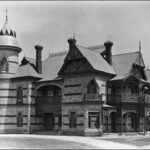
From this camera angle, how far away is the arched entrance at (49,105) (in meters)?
38.6

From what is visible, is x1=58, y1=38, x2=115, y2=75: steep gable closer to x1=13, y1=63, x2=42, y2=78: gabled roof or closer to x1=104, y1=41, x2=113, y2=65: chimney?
x1=104, y1=41, x2=113, y2=65: chimney

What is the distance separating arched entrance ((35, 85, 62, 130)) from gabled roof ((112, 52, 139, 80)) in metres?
7.51

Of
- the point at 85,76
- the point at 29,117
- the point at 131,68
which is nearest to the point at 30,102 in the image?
the point at 29,117

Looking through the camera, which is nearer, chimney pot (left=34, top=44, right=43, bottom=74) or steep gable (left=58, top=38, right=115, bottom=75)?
steep gable (left=58, top=38, right=115, bottom=75)

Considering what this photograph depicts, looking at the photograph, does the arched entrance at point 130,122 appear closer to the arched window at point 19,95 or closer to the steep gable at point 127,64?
the steep gable at point 127,64

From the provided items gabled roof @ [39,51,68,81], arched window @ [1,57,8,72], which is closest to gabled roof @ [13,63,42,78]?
gabled roof @ [39,51,68,81]

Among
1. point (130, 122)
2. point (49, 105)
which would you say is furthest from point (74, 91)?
point (130, 122)

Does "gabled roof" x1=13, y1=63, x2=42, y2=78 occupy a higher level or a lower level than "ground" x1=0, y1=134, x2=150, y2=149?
higher

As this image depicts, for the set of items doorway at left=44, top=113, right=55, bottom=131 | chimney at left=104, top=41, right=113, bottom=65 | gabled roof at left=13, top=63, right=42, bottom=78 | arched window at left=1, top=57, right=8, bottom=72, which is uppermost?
chimney at left=104, top=41, right=113, bottom=65

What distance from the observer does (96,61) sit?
122ft

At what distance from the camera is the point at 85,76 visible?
35688 millimetres

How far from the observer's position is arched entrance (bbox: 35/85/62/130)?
38.6 metres

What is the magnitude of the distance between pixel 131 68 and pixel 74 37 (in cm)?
781

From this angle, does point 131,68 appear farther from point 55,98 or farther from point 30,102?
point 30,102
